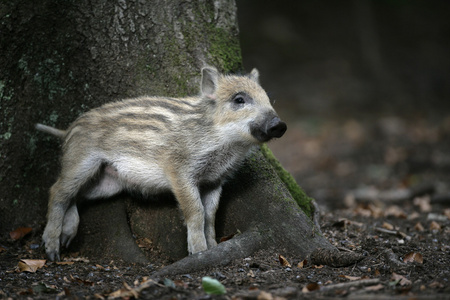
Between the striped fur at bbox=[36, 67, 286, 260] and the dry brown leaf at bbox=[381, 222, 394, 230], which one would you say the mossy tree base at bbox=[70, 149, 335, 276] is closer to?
the striped fur at bbox=[36, 67, 286, 260]

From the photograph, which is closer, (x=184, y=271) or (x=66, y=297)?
(x=66, y=297)

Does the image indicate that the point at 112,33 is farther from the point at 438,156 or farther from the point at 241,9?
the point at 241,9

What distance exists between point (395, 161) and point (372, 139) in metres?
1.76

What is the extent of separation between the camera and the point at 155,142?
488 centimetres

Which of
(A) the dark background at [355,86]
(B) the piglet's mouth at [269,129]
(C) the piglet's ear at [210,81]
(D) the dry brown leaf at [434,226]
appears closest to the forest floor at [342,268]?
(D) the dry brown leaf at [434,226]

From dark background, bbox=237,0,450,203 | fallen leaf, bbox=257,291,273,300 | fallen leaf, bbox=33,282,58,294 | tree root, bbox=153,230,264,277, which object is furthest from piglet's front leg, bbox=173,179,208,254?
dark background, bbox=237,0,450,203

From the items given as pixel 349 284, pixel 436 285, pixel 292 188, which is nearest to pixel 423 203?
pixel 292 188

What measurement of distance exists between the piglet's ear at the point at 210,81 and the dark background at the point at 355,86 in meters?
4.34

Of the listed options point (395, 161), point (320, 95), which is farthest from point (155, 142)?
point (320, 95)

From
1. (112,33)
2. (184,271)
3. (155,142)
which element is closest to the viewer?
(184,271)

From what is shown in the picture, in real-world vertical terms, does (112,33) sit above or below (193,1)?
below

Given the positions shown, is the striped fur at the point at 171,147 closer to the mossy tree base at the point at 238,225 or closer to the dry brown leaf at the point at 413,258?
the mossy tree base at the point at 238,225

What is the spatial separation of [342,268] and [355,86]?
12.4m

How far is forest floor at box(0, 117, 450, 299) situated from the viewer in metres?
3.57
